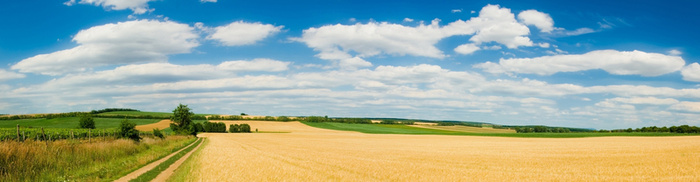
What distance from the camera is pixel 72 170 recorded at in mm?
16188

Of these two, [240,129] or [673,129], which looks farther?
[240,129]

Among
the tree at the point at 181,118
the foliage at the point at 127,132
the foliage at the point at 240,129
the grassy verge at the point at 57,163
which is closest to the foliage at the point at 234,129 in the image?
the foliage at the point at 240,129

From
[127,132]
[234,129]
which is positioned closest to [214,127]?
[234,129]

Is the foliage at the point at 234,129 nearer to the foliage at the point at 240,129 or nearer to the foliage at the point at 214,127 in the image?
the foliage at the point at 240,129

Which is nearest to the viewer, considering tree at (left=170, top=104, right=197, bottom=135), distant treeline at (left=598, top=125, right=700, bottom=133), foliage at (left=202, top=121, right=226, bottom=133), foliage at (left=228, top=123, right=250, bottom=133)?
distant treeline at (left=598, top=125, right=700, bottom=133)

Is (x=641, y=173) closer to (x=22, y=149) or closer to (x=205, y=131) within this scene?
(x=22, y=149)

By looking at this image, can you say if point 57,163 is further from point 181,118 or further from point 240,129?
point 240,129

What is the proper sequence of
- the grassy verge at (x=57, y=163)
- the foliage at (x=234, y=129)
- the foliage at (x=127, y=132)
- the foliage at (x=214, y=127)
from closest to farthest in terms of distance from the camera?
the grassy verge at (x=57, y=163) < the foliage at (x=127, y=132) < the foliage at (x=214, y=127) < the foliage at (x=234, y=129)

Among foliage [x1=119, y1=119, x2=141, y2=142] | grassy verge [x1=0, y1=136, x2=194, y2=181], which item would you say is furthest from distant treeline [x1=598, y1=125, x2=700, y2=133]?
grassy verge [x1=0, y1=136, x2=194, y2=181]

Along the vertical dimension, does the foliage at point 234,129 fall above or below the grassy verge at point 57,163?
below

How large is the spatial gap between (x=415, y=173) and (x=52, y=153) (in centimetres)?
1519

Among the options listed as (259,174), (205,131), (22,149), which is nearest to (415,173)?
(259,174)

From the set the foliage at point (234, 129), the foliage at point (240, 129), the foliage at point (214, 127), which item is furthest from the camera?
the foliage at point (240, 129)

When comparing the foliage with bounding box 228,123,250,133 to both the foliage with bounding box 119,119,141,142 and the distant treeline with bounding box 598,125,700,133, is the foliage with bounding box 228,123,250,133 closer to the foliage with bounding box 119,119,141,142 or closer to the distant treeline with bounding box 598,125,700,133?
the foliage with bounding box 119,119,141,142
